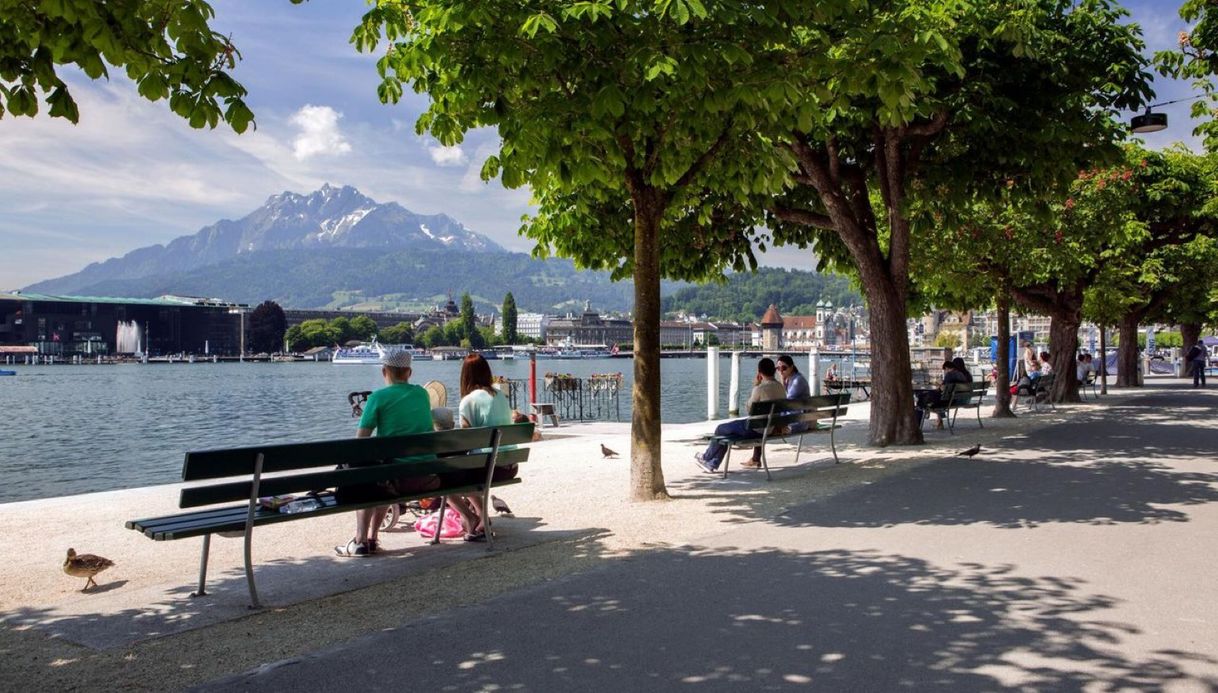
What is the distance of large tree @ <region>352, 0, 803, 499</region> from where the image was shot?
22.4 ft

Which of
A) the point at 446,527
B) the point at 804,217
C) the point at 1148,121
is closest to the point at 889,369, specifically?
the point at 804,217

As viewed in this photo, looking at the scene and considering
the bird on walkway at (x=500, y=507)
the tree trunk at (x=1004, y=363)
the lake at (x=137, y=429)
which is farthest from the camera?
the tree trunk at (x=1004, y=363)

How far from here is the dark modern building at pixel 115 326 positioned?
166 metres

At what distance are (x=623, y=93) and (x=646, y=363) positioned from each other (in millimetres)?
2717

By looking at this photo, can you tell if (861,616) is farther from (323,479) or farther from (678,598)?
(323,479)

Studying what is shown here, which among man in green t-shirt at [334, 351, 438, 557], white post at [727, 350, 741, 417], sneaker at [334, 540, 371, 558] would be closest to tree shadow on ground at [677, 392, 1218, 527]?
man in green t-shirt at [334, 351, 438, 557]

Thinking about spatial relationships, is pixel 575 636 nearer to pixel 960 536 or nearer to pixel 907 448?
pixel 960 536

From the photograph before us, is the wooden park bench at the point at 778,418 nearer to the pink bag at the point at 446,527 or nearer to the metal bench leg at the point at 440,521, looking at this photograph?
the pink bag at the point at 446,527

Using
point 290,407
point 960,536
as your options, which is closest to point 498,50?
point 960,536

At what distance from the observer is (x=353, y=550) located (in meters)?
6.70

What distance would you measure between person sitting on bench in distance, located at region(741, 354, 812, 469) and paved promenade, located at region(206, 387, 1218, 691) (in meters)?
3.17

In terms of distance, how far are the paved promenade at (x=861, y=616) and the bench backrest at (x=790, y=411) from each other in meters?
2.17

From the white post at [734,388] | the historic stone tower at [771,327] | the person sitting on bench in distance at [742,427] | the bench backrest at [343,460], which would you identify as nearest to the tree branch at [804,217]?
the person sitting on bench in distance at [742,427]

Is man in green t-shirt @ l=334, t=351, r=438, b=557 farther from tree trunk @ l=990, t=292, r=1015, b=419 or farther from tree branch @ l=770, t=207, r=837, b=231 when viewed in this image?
tree trunk @ l=990, t=292, r=1015, b=419
